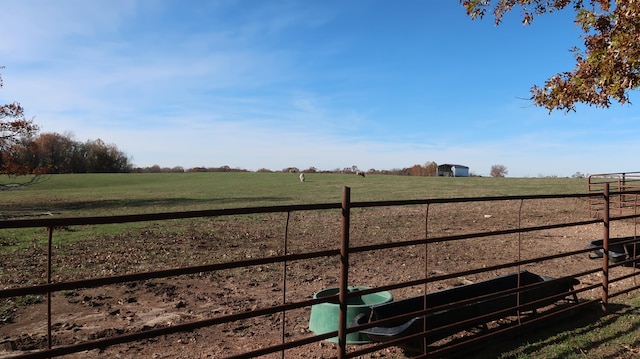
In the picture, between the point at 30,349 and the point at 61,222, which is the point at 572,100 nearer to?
the point at 61,222

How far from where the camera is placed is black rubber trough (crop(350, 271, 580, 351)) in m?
4.04

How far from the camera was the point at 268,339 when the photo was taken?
15.8 ft

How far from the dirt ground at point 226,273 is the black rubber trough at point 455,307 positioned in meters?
0.43

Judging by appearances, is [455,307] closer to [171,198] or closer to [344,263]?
[344,263]

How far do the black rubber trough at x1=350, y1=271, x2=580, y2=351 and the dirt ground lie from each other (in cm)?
43

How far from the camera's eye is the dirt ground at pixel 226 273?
188 inches

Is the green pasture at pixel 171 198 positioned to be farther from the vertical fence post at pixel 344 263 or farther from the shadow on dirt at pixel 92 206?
the vertical fence post at pixel 344 263

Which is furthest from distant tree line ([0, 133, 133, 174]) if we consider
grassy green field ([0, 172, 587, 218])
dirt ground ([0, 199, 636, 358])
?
dirt ground ([0, 199, 636, 358])

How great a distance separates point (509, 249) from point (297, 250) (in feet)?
16.6

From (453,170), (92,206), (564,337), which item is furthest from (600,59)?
(453,170)

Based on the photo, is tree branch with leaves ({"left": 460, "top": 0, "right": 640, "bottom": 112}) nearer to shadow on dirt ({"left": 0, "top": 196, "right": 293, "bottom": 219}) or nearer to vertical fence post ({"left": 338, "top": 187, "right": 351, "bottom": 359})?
vertical fence post ({"left": 338, "top": 187, "right": 351, "bottom": 359})

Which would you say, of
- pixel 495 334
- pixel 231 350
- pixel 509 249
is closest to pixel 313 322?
pixel 231 350

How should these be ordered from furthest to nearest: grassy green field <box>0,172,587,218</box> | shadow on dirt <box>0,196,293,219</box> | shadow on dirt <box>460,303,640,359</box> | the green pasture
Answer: grassy green field <box>0,172,587,218</box> → shadow on dirt <box>0,196,293,219</box> → the green pasture → shadow on dirt <box>460,303,640,359</box>

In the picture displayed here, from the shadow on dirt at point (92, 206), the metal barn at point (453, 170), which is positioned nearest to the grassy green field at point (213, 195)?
the shadow on dirt at point (92, 206)
